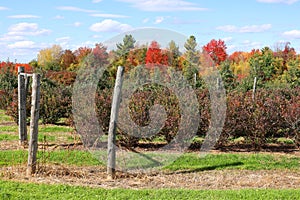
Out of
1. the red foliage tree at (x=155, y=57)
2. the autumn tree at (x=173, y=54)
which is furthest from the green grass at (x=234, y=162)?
the red foliage tree at (x=155, y=57)

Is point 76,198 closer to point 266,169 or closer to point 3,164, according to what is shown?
point 3,164

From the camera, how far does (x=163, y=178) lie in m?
8.88

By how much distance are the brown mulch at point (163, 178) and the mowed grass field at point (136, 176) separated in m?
0.04

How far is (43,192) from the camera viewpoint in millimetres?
7379

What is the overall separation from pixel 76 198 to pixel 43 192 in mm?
673

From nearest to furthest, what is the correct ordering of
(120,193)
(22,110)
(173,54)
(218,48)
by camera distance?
1. (120,193)
2. (22,110)
3. (173,54)
4. (218,48)

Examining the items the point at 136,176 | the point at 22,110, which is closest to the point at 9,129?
the point at 22,110

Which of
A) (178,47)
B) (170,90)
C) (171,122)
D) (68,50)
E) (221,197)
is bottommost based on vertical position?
(221,197)

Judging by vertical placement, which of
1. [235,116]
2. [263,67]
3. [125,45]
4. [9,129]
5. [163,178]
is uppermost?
[263,67]

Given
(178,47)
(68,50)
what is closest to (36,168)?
(178,47)

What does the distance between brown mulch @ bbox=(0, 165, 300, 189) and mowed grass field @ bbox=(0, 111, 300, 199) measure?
0.04m

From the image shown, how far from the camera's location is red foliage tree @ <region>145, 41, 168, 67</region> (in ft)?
39.6

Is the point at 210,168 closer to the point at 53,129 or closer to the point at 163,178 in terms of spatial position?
the point at 163,178

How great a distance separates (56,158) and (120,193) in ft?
11.5
